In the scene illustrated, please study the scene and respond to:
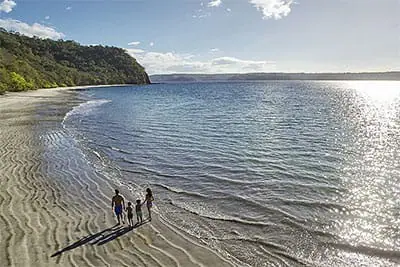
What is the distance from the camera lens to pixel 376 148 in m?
29.9

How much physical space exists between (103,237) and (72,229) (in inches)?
54.4

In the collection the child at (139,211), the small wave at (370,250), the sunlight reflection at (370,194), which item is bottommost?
the sunlight reflection at (370,194)

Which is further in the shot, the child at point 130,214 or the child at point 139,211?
the child at point 139,211

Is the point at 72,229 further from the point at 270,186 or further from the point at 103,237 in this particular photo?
the point at 270,186

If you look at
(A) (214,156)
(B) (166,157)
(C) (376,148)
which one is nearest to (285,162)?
(A) (214,156)

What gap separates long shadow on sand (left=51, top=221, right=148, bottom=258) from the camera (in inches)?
462

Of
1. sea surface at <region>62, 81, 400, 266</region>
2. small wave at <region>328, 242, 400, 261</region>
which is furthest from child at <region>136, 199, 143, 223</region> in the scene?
small wave at <region>328, 242, 400, 261</region>

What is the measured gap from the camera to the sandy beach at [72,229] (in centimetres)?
1104

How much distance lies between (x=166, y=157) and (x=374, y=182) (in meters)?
13.7

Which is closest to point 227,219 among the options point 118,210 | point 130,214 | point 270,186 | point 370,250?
→ point 130,214

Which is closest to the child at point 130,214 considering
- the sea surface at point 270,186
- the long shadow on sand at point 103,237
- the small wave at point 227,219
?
the long shadow on sand at point 103,237

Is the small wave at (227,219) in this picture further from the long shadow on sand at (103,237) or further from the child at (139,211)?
the long shadow on sand at (103,237)

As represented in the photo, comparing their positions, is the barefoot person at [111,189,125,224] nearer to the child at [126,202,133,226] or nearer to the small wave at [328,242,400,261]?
the child at [126,202,133,226]

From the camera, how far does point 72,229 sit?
1310 cm
